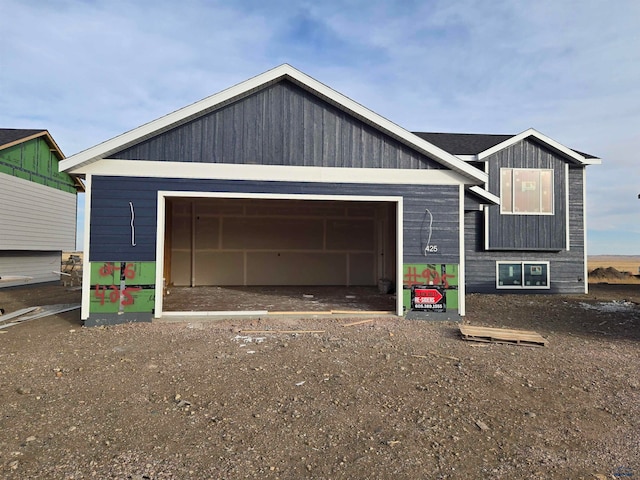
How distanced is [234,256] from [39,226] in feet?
28.8

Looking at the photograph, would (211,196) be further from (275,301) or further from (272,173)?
(275,301)

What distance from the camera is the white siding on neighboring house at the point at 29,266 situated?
14648 millimetres

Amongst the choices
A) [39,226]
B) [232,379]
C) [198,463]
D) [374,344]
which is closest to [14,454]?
[198,463]

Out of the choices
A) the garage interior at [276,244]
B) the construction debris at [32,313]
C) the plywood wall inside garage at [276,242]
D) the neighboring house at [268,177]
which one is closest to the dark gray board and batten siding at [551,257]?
the garage interior at [276,244]

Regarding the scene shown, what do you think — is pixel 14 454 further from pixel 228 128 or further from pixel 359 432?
pixel 228 128

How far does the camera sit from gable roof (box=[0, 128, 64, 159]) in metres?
14.1

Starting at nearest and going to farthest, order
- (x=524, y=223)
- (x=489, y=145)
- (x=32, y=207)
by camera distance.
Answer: (x=524, y=223), (x=489, y=145), (x=32, y=207)

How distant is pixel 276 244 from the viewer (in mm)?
15688

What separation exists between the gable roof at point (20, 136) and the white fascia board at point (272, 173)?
9.23m

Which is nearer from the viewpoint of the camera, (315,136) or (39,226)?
(315,136)

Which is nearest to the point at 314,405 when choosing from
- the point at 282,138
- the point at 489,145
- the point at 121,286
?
the point at 121,286

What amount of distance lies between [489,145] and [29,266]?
20062 mm

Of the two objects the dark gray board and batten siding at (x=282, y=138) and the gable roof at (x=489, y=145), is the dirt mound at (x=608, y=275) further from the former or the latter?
the dark gray board and batten siding at (x=282, y=138)

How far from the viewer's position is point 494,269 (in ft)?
44.7
